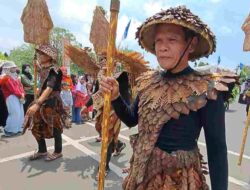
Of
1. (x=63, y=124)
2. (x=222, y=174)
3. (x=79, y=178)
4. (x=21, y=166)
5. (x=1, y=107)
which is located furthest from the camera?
(x=1, y=107)

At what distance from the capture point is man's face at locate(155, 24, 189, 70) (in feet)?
6.01

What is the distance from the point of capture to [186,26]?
1.76 meters

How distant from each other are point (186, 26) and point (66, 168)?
372 cm

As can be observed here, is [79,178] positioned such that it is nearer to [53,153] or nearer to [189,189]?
[53,153]

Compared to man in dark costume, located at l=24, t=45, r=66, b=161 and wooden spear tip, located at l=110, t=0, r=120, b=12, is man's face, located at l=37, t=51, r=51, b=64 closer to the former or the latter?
man in dark costume, located at l=24, t=45, r=66, b=161

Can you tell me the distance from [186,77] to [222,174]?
60 centimetres

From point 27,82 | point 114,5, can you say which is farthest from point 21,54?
point 114,5

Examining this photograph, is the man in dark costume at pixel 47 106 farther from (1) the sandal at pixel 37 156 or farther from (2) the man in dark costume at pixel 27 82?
(2) the man in dark costume at pixel 27 82

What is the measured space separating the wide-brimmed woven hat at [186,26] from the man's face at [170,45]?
3.0 inches

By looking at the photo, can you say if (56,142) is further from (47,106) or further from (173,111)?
(173,111)

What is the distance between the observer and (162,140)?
189cm

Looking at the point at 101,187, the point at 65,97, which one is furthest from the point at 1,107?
the point at 101,187

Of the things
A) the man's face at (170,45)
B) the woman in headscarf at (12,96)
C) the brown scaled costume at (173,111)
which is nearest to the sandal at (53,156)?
the woman in headscarf at (12,96)

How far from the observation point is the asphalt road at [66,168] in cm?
427
